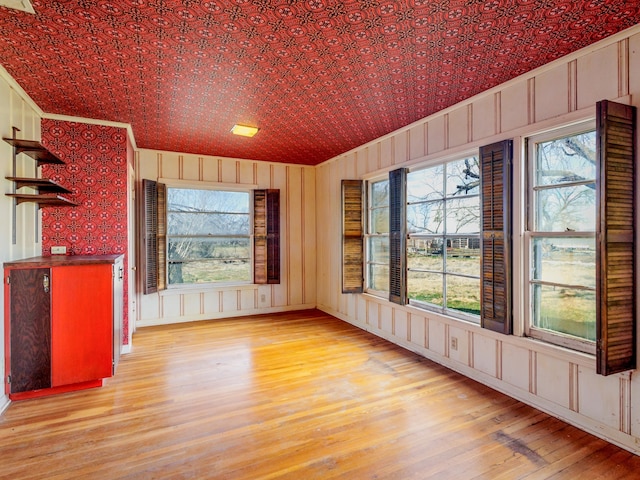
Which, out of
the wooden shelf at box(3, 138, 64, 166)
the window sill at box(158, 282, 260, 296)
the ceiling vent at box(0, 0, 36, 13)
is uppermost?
the ceiling vent at box(0, 0, 36, 13)

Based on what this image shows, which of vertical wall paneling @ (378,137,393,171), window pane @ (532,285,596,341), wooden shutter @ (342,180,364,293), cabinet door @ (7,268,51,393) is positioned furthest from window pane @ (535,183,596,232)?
cabinet door @ (7,268,51,393)

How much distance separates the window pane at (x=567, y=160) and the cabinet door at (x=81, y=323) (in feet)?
12.0

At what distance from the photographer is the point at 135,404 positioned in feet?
8.61

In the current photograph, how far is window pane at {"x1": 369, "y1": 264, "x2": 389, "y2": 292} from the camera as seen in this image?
4.44 m

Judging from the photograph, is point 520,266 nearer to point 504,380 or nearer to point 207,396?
point 504,380

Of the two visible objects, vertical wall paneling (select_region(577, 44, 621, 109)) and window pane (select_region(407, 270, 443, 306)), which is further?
window pane (select_region(407, 270, 443, 306))

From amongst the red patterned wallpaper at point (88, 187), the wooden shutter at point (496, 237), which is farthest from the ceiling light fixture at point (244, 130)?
the wooden shutter at point (496, 237)

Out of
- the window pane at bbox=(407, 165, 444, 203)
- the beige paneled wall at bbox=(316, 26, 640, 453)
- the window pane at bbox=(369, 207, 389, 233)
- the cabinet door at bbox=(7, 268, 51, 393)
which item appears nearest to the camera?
the beige paneled wall at bbox=(316, 26, 640, 453)

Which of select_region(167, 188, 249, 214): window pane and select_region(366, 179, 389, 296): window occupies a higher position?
select_region(167, 188, 249, 214): window pane

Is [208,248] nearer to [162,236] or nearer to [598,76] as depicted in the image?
[162,236]

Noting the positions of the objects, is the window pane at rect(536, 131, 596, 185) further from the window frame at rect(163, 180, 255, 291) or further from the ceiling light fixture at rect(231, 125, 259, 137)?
the window frame at rect(163, 180, 255, 291)

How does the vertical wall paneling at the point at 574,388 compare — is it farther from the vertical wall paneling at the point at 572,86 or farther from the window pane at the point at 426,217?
the vertical wall paneling at the point at 572,86

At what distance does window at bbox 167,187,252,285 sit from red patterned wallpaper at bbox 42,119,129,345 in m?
1.33

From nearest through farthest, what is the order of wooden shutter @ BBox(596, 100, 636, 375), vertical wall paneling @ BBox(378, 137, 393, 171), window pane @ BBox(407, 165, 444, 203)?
wooden shutter @ BBox(596, 100, 636, 375) → window pane @ BBox(407, 165, 444, 203) → vertical wall paneling @ BBox(378, 137, 393, 171)
